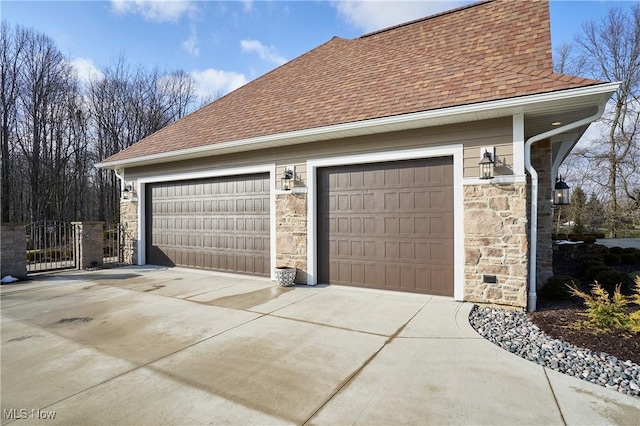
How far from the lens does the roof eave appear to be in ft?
14.2

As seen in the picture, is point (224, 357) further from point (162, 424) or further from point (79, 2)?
point (79, 2)

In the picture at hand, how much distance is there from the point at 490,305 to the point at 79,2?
1073 cm

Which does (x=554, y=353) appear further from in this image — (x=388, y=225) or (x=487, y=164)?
(x=388, y=225)

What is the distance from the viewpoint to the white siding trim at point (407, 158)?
534 centimetres

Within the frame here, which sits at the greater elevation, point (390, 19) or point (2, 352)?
point (390, 19)

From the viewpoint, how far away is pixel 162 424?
90.7 inches

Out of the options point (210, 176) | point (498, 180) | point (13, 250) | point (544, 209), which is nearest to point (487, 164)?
point (498, 180)

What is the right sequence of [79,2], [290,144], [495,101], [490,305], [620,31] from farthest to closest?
1. [620,31]
2. [79,2]
3. [290,144]
4. [490,305]
5. [495,101]

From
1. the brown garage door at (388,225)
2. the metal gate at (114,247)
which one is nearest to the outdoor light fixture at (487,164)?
the brown garage door at (388,225)

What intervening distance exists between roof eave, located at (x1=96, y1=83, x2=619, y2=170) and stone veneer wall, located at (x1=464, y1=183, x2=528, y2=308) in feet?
3.63

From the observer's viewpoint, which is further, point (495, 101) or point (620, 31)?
point (620, 31)

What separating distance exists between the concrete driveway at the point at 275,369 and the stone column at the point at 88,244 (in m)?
3.70

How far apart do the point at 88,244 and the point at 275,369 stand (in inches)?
322

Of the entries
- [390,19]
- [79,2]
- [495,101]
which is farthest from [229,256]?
[390,19]
